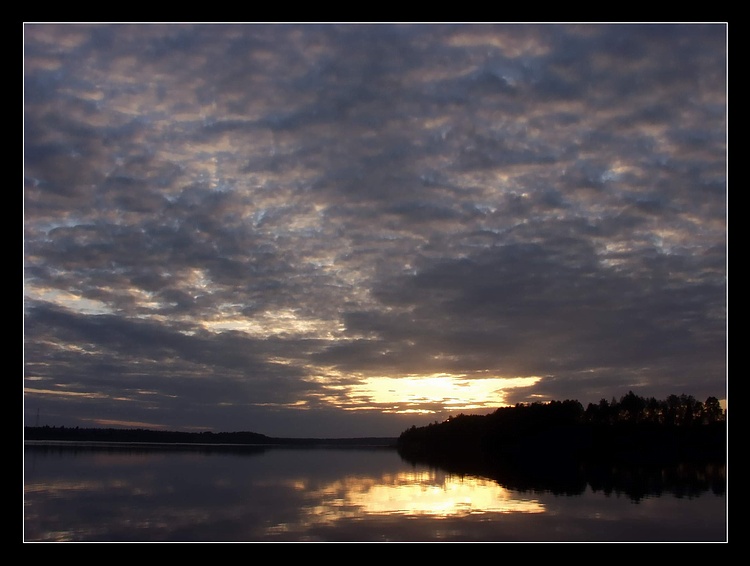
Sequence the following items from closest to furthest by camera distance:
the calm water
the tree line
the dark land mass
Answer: the calm water
the dark land mass
the tree line

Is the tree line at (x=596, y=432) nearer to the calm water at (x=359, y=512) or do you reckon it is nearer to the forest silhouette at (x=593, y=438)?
the forest silhouette at (x=593, y=438)

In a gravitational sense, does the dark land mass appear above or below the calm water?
below

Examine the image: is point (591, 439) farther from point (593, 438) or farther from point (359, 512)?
point (359, 512)

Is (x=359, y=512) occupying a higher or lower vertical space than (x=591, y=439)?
higher

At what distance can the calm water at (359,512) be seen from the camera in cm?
2530

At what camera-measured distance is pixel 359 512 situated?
31.0 meters

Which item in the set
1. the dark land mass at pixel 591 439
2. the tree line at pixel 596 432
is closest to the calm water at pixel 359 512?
the dark land mass at pixel 591 439

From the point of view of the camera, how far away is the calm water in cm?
2530

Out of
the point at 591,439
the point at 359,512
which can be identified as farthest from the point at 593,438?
the point at 359,512

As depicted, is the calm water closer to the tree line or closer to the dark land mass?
the dark land mass

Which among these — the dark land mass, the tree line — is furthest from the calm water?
the tree line
